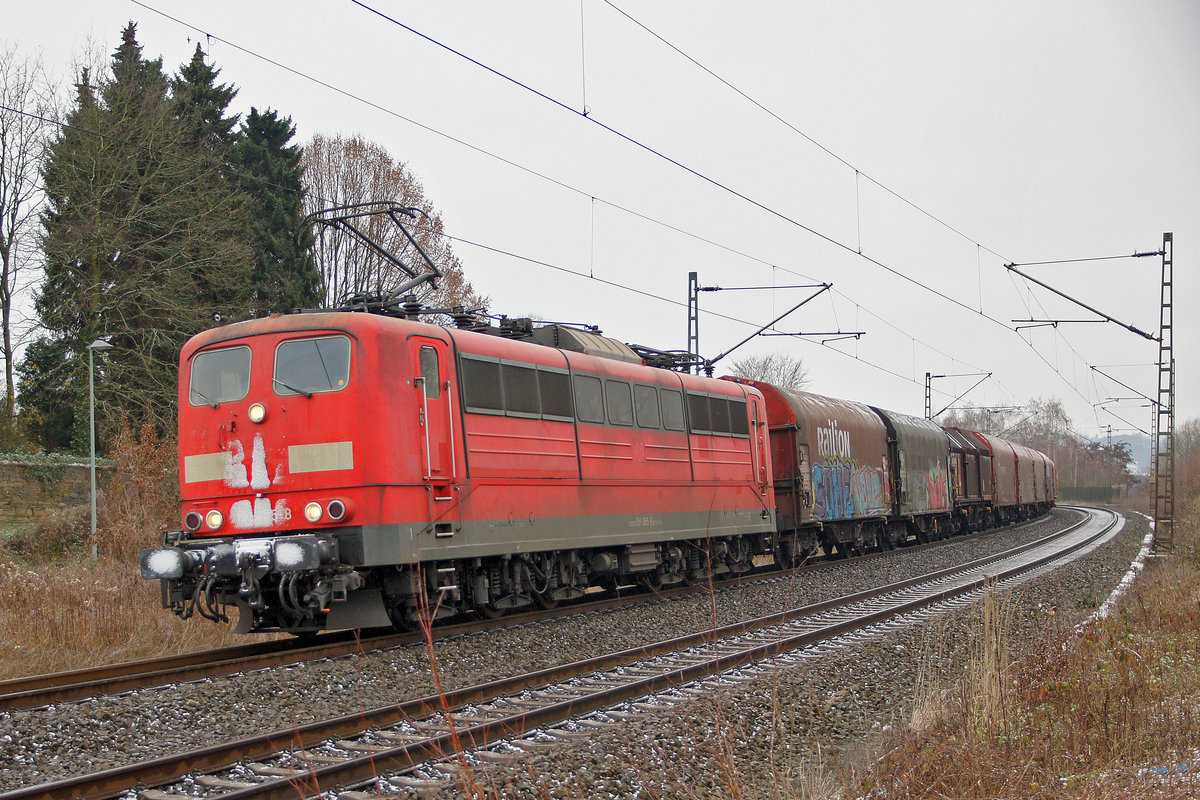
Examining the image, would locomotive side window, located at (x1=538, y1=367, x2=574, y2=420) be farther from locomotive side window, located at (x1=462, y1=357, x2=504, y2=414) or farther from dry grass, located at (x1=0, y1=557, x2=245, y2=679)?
dry grass, located at (x1=0, y1=557, x2=245, y2=679)

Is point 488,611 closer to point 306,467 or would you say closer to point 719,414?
point 306,467

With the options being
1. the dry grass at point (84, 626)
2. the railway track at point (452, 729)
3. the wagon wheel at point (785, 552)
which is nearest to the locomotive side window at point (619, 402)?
the railway track at point (452, 729)

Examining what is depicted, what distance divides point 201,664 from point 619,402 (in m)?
6.65

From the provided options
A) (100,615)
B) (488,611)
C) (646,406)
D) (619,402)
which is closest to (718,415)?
(646,406)

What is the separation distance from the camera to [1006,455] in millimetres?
40312

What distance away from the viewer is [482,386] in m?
11.4

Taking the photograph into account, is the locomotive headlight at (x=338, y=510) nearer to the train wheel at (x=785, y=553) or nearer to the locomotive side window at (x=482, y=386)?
the locomotive side window at (x=482, y=386)

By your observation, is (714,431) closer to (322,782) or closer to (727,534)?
(727,534)

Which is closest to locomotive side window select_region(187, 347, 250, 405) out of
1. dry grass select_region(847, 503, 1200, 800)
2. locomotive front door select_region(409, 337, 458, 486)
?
locomotive front door select_region(409, 337, 458, 486)

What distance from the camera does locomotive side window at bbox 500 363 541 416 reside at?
38.9ft

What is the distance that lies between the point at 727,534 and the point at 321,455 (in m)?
8.35

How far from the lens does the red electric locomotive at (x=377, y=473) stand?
32.5ft

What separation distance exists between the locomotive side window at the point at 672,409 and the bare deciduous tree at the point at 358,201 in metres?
24.2

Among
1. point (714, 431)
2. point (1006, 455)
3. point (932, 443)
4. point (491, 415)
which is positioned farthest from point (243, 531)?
point (1006, 455)
